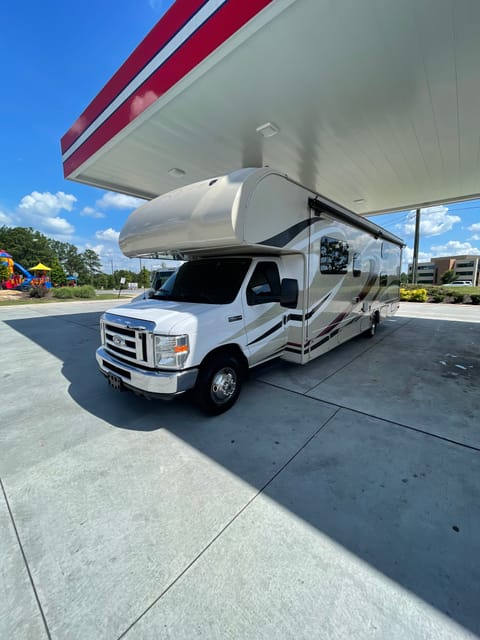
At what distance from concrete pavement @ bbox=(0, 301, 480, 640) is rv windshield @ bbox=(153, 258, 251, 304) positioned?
5.17 feet

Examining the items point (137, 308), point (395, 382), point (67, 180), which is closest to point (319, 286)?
point (395, 382)

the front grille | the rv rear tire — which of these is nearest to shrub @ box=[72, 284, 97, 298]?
the front grille

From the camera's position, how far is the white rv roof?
3340 mm

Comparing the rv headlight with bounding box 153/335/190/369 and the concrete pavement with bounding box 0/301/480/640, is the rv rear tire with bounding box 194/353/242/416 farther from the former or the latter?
the rv headlight with bounding box 153/335/190/369

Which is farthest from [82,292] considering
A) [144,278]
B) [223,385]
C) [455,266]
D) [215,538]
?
[455,266]

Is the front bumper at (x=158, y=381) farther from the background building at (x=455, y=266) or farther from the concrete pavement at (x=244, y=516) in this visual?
the background building at (x=455, y=266)

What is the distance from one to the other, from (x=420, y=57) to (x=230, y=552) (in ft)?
19.2

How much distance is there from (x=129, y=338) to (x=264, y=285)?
2036 millimetres

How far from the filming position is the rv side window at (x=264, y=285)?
3990mm

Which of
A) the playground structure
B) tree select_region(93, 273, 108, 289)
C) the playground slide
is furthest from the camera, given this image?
tree select_region(93, 273, 108, 289)

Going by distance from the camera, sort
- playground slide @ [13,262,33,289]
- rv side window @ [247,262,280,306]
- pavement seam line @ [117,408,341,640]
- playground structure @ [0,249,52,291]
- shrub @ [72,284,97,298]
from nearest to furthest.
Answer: pavement seam line @ [117,408,341,640] < rv side window @ [247,262,280,306] < shrub @ [72,284,97,298] < playground structure @ [0,249,52,291] < playground slide @ [13,262,33,289]

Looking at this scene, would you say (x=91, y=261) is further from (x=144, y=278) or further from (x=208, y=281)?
(x=208, y=281)

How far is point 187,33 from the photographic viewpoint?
3932 mm

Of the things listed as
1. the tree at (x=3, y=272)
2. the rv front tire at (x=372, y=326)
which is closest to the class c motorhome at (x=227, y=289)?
the rv front tire at (x=372, y=326)
